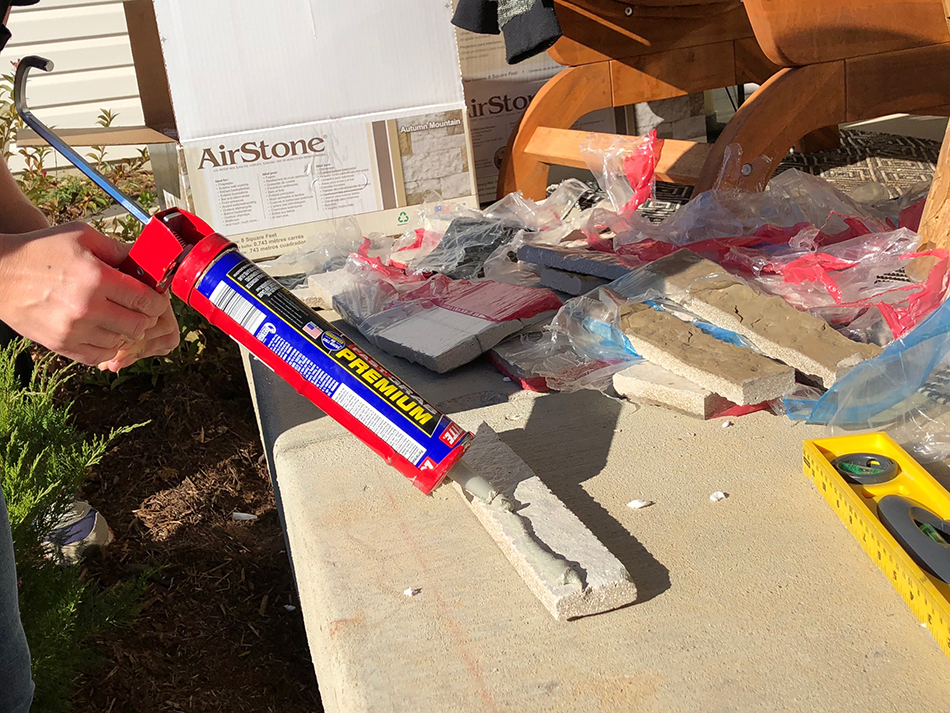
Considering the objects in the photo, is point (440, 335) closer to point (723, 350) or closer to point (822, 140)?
point (723, 350)

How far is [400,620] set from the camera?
1.25 meters

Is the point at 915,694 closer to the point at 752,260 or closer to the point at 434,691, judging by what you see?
the point at 434,691

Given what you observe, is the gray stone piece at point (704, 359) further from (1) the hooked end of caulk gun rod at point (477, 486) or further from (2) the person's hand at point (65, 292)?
(2) the person's hand at point (65, 292)

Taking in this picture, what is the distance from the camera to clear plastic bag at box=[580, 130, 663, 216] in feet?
9.99

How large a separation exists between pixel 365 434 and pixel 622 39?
2.93m

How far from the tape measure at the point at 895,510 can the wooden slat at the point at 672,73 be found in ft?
8.67

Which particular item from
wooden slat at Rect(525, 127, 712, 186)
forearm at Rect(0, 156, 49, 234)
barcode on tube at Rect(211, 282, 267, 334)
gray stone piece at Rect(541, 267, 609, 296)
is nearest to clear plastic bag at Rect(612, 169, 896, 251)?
gray stone piece at Rect(541, 267, 609, 296)

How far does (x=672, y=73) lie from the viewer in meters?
3.86

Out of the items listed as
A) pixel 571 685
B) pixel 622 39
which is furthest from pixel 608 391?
pixel 622 39

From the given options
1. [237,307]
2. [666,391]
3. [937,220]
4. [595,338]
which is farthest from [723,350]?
[237,307]

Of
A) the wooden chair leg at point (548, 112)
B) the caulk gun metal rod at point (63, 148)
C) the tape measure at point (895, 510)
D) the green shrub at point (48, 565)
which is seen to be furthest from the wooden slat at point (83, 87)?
the tape measure at point (895, 510)

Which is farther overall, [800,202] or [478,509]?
[800,202]

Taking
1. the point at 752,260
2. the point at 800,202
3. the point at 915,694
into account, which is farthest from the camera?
the point at 800,202

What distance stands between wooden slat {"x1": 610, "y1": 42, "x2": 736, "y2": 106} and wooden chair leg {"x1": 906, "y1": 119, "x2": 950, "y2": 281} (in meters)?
1.78
